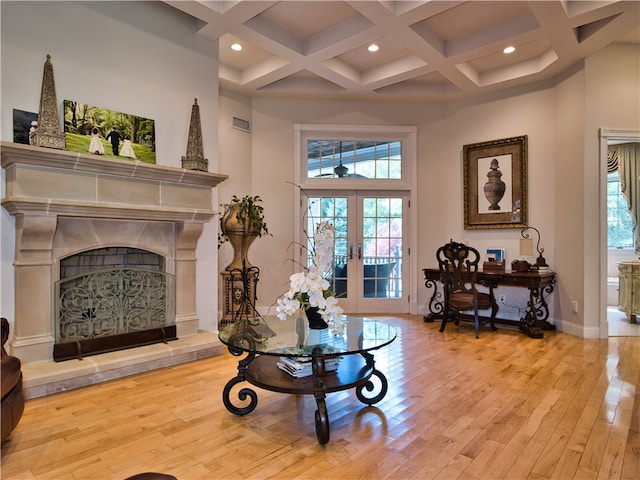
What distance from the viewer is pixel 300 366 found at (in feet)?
8.25

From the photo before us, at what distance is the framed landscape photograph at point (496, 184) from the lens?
17.1ft

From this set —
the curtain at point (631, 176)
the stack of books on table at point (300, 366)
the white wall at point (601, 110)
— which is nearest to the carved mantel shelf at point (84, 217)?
the stack of books on table at point (300, 366)

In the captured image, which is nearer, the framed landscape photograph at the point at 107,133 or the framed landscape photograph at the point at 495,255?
the framed landscape photograph at the point at 107,133

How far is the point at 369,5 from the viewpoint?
349cm

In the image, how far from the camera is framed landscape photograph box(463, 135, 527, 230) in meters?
5.21

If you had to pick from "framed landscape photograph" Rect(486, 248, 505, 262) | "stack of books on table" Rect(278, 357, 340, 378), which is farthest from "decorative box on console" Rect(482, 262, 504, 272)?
"stack of books on table" Rect(278, 357, 340, 378)

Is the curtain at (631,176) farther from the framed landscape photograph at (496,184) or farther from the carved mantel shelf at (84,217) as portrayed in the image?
the carved mantel shelf at (84,217)

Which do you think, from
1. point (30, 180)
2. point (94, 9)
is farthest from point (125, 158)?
point (94, 9)

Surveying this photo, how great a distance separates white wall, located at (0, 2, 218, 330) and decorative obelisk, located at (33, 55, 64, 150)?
124 millimetres

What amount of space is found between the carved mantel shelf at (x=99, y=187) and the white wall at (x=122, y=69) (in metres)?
0.26

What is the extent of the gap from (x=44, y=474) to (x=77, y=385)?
116cm

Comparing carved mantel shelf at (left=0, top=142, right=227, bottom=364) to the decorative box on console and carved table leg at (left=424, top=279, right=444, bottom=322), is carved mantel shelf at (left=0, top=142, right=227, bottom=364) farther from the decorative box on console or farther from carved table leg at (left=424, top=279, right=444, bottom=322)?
the decorative box on console

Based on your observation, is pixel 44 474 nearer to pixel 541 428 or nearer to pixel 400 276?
pixel 541 428

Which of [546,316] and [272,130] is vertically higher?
[272,130]
